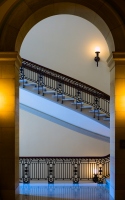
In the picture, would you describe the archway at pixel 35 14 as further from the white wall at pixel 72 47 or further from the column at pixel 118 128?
the white wall at pixel 72 47

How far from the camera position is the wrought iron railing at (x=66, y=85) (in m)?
10.3

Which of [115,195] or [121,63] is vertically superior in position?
[121,63]

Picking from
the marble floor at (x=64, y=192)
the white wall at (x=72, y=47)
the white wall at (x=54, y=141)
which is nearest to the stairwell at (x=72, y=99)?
the white wall at (x=72, y=47)

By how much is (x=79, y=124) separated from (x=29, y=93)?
2.31 metres

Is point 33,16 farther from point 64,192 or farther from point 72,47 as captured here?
point 72,47

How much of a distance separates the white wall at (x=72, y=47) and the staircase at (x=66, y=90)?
799 mm

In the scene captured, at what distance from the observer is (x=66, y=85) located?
36.4ft

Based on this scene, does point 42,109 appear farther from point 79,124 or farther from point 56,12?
point 56,12

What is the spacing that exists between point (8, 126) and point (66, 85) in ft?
19.0

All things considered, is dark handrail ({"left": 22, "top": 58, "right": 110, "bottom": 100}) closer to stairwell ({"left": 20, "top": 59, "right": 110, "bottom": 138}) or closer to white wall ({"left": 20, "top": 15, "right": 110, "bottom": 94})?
stairwell ({"left": 20, "top": 59, "right": 110, "bottom": 138})

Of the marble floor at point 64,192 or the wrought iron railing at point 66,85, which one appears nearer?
the marble floor at point 64,192

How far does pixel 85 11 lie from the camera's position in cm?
602

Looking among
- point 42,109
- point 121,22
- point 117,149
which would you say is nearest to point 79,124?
point 42,109

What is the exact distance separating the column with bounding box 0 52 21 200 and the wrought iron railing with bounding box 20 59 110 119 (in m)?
4.19
